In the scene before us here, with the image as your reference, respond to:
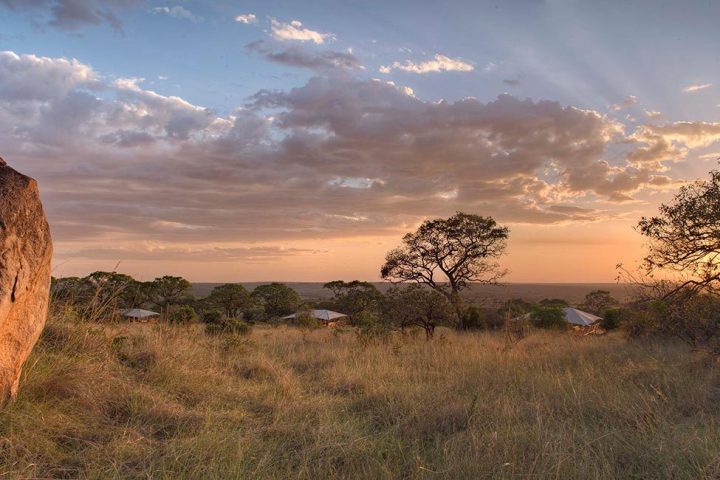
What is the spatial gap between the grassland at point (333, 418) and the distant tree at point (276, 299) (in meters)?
34.1

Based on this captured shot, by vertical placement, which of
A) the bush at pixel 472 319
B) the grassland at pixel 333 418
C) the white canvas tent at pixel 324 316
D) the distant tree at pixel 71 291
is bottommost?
the white canvas tent at pixel 324 316

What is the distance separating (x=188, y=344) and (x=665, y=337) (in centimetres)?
1304

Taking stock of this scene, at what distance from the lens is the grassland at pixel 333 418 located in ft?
13.1

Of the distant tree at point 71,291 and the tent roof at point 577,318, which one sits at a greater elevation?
the distant tree at point 71,291

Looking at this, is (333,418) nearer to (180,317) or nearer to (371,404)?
(371,404)

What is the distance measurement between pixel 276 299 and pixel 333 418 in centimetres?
3866

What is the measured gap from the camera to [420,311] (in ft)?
57.2

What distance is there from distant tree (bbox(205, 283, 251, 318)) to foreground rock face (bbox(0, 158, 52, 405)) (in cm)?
3573

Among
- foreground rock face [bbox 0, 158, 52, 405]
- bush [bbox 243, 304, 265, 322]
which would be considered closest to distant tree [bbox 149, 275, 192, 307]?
bush [bbox 243, 304, 265, 322]

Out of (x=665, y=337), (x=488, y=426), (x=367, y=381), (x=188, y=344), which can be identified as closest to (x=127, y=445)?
(x=488, y=426)

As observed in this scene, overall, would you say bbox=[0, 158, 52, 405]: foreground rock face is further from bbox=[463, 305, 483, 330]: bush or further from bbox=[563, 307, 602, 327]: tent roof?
bbox=[563, 307, 602, 327]: tent roof

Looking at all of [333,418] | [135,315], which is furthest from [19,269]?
[135,315]

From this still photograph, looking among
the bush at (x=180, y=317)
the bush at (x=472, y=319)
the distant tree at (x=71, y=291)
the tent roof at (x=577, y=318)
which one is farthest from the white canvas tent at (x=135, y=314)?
the tent roof at (x=577, y=318)

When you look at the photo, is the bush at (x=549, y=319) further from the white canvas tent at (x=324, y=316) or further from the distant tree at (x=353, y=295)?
the white canvas tent at (x=324, y=316)
